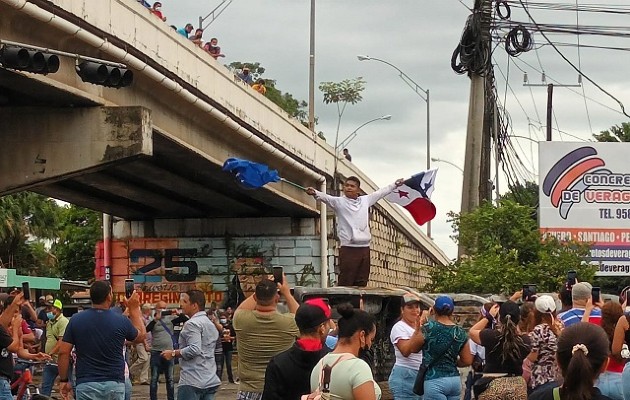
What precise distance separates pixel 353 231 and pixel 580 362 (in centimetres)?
1158

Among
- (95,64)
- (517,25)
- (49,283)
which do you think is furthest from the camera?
(49,283)

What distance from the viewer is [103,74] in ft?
58.1

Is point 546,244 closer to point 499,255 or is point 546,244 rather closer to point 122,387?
point 499,255

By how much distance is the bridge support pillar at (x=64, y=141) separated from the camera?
2120 cm

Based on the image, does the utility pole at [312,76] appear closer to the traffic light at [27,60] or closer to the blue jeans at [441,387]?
the traffic light at [27,60]

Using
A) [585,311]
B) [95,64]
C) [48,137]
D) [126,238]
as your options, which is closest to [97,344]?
[585,311]

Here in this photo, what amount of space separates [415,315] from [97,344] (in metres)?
2.88

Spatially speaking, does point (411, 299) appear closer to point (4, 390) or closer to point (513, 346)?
point (513, 346)

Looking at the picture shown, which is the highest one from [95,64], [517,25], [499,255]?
[517,25]

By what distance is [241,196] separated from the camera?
3356 centimetres

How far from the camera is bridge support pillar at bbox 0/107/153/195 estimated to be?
69.6ft

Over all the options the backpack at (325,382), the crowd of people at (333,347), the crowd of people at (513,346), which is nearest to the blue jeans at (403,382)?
the crowd of people at (333,347)

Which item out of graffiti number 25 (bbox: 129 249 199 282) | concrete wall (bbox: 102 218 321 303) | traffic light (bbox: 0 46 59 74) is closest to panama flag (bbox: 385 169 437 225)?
traffic light (bbox: 0 46 59 74)

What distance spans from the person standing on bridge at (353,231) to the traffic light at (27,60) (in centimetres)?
357
